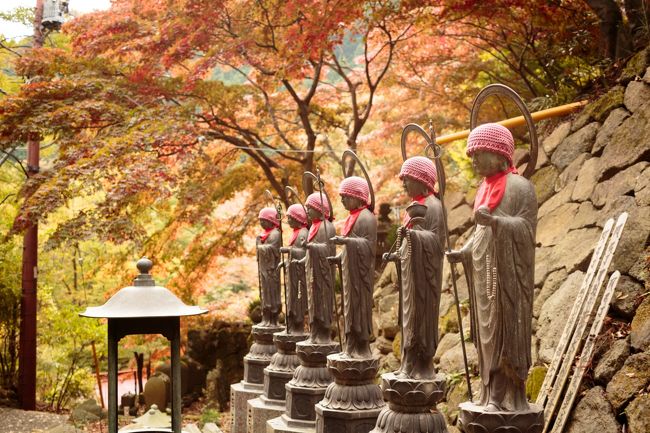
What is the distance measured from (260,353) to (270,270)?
1173 millimetres

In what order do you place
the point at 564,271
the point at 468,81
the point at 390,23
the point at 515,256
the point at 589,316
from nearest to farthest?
the point at 515,256 → the point at 589,316 → the point at 564,271 → the point at 390,23 → the point at 468,81

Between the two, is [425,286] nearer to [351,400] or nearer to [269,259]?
[351,400]

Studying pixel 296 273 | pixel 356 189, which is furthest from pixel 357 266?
pixel 296 273

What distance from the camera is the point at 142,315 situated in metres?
4.65

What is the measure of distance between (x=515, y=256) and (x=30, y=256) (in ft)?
37.9

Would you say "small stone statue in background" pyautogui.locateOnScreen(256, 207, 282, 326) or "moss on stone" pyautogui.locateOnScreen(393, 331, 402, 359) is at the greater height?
"small stone statue in background" pyautogui.locateOnScreen(256, 207, 282, 326)

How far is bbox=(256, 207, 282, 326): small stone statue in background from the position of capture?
9398 millimetres

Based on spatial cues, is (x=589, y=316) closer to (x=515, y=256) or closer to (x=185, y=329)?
(x=515, y=256)

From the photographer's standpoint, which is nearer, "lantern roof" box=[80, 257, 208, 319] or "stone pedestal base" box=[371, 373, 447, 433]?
"lantern roof" box=[80, 257, 208, 319]

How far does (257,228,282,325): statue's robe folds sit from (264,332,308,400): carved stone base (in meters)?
0.90

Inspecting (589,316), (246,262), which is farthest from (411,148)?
(589,316)

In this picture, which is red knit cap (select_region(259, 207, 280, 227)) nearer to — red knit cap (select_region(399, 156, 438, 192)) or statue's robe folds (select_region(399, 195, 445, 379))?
red knit cap (select_region(399, 156, 438, 192))

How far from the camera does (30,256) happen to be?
1355 cm

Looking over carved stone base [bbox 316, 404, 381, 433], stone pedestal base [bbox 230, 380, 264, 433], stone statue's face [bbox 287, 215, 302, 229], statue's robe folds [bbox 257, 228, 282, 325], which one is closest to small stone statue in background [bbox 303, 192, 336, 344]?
stone statue's face [bbox 287, 215, 302, 229]
